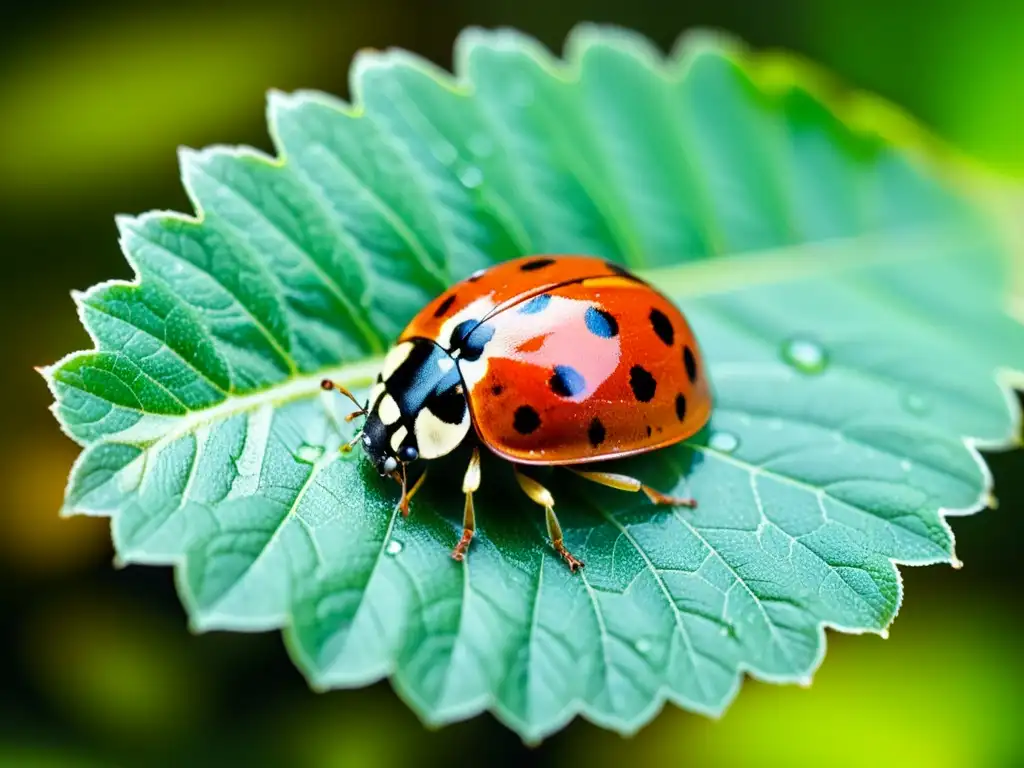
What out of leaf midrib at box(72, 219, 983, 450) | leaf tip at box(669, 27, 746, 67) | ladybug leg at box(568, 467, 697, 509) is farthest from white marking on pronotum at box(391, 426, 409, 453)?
leaf tip at box(669, 27, 746, 67)

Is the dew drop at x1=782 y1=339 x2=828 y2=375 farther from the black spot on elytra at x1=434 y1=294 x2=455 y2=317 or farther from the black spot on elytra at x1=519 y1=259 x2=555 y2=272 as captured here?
the black spot on elytra at x1=434 y1=294 x2=455 y2=317

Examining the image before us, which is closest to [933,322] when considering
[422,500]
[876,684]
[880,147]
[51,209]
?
[880,147]

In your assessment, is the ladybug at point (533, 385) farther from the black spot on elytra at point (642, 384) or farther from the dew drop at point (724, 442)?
the dew drop at point (724, 442)

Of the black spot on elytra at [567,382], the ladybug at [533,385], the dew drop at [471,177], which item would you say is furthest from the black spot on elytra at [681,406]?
the dew drop at [471,177]

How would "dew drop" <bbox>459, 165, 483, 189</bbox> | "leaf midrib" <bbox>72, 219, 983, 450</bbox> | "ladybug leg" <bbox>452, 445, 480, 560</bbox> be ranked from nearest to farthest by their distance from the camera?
"ladybug leg" <bbox>452, 445, 480, 560</bbox>, "leaf midrib" <bbox>72, 219, 983, 450</bbox>, "dew drop" <bbox>459, 165, 483, 189</bbox>

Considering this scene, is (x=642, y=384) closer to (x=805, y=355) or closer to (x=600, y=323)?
(x=600, y=323)

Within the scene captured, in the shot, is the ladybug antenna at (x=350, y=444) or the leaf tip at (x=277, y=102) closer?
the ladybug antenna at (x=350, y=444)

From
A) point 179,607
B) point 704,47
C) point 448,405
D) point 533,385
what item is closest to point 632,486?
point 533,385
